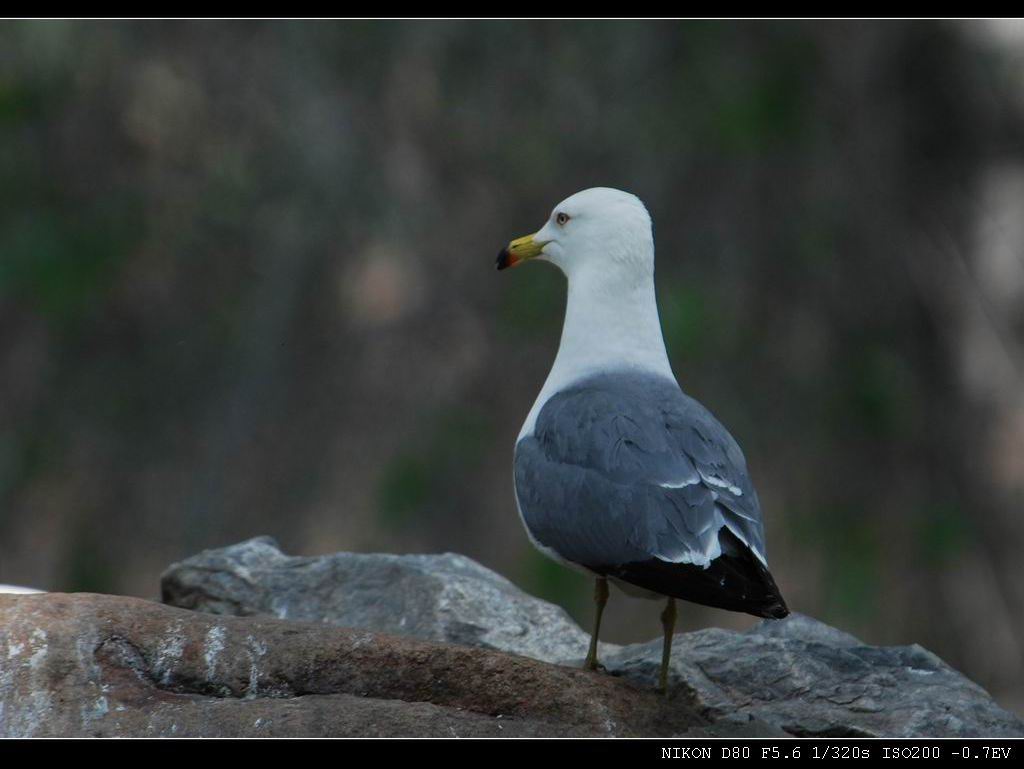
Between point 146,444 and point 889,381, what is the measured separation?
4296mm

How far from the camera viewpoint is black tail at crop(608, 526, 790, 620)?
296 cm

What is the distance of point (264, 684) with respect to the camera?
10.0 ft

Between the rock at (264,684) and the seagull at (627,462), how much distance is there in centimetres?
29

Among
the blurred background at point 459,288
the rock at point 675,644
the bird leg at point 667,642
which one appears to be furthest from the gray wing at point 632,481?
the blurred background at point 459,288

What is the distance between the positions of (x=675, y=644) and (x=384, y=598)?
75cm

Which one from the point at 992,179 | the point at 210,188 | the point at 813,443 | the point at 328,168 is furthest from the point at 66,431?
the point at 992,179

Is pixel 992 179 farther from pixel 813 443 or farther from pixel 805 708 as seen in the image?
pixel 805 708

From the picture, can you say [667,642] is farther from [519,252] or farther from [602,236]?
[519,252]

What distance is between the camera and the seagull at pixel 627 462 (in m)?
3.08

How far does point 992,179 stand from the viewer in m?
8.81

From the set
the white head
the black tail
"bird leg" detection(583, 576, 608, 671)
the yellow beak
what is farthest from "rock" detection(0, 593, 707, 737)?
the yellow beak

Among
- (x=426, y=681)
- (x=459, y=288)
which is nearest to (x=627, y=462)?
(x=426, y=681)

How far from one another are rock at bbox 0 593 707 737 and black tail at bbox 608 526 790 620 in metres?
0.29

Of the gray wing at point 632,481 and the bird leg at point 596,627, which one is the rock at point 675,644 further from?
the gray wing at point 632,481
